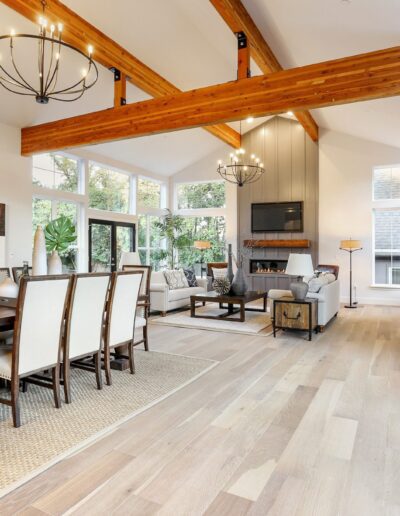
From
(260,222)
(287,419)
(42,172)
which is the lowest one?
(287,419)

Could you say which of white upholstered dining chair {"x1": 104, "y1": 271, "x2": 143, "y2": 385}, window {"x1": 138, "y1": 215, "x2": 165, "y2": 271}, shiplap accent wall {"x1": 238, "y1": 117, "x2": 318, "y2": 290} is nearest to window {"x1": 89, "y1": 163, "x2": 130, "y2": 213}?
window {"x1": 138, "y1": 215, "x2": 165, "y2": 271}

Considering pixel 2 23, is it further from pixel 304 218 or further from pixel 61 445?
pixel 304 218

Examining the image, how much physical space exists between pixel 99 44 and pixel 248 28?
1980mm

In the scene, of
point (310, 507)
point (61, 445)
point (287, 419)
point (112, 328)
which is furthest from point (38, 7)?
point (310, 507)

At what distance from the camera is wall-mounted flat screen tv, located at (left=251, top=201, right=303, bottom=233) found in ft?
30.8

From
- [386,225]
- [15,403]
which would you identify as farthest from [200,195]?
[15,403]

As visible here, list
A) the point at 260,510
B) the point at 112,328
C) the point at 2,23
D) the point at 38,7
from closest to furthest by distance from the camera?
the point at 260,510, the point at 112,328, the point at 38,7, the point at 2,23

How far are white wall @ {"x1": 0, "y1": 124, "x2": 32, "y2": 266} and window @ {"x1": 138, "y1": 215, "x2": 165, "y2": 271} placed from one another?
361 centimetres

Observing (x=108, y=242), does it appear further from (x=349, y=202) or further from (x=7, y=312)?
(x=7, y=312)

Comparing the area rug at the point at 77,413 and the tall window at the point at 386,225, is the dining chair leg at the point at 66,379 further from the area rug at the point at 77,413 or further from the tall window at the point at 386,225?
the tall window at the point at 386,225

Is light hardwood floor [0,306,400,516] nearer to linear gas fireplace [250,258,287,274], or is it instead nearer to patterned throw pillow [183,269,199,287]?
patterned throw pillow [183,269,199,287]

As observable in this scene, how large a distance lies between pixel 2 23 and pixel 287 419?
17.2 ft

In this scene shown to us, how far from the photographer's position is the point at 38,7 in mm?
4090

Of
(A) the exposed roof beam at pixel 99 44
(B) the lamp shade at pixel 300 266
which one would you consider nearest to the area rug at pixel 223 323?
(B) the lamp shade at pixel 300 266
